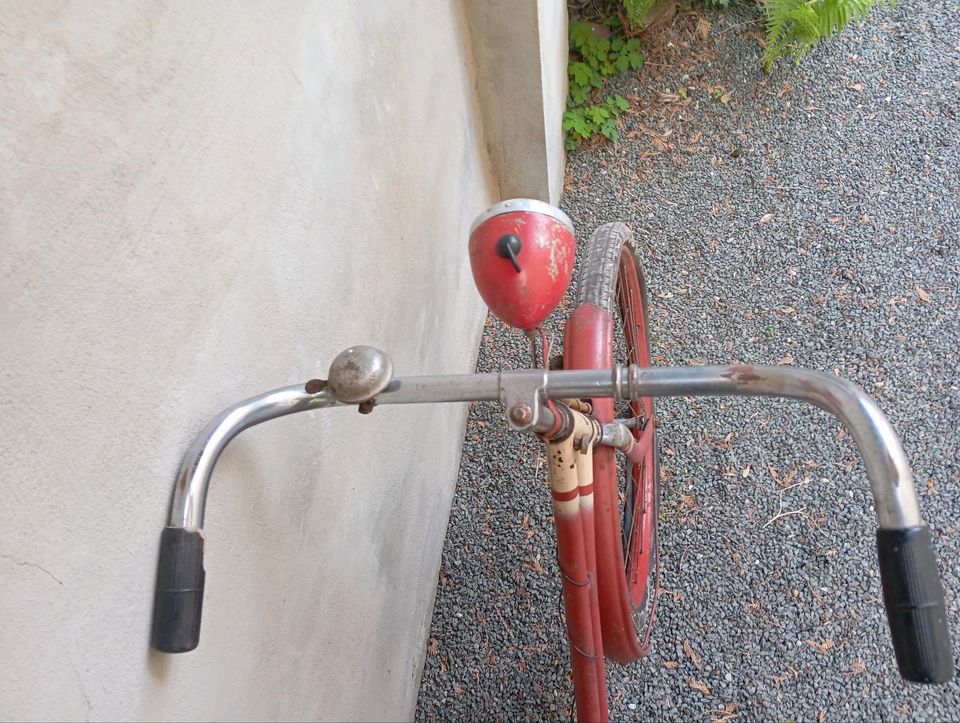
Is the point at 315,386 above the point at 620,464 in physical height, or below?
below

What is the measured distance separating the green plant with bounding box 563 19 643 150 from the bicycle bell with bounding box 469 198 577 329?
2.25 m

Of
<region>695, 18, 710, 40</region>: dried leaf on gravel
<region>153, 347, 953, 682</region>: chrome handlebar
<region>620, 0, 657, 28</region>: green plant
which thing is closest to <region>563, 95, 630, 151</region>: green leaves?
<region>620, 0, 657, 28</region>: green plant

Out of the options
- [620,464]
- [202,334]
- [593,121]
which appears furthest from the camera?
[593,121]

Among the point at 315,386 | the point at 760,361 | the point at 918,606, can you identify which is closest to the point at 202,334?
the point at 315,386

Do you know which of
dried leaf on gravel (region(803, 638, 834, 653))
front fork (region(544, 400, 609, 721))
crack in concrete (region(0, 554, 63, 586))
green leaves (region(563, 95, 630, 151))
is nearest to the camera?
crack in concrete (region(0, 554, 63, 586))

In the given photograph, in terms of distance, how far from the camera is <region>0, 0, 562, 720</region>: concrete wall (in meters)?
0.69

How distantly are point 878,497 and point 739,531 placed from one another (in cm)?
147

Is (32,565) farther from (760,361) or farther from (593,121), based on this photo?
(593,121)

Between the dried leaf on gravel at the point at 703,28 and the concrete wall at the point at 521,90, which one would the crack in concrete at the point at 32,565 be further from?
the dried leaf on gravel at the point at 703,28

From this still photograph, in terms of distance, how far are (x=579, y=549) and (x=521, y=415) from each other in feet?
1.44

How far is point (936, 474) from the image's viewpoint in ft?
6.90

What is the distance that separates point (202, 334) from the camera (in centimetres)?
94

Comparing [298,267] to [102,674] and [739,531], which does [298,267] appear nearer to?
[102,674]

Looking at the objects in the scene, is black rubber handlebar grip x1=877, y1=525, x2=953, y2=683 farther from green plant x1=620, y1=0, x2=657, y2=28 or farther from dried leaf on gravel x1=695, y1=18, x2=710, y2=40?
dried leaf on gravel x1=695, y1=18, x2=710, y2=40
